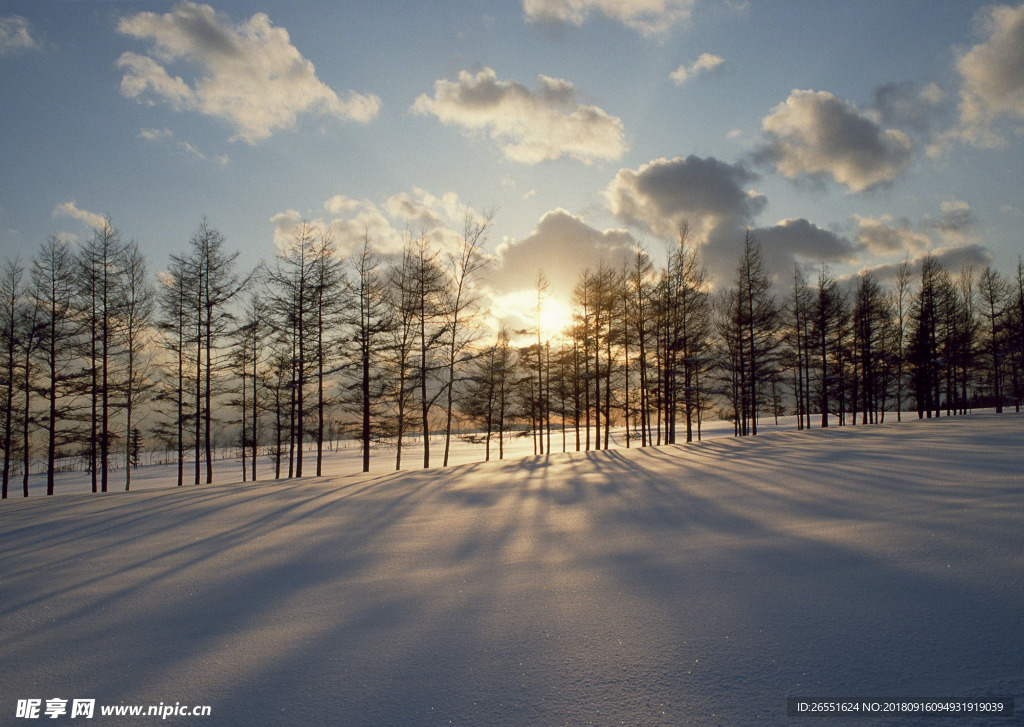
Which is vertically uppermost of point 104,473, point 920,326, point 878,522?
point 920,326

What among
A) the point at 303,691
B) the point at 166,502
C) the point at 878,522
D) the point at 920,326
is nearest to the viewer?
the point at 303,691

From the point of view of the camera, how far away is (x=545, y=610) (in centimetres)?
403

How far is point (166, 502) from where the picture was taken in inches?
457

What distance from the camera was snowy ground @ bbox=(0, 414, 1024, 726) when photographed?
9.20 feet

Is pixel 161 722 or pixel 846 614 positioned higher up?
pixel 846 614

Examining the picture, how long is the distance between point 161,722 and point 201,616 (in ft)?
5.62

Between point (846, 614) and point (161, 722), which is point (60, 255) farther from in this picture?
point (846, 614)

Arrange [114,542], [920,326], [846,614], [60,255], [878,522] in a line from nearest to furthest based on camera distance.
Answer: [846,614], [878,522], [114,542], [60,255], [920,326]

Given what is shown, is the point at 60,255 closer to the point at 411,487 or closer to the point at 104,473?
the point at 104,473

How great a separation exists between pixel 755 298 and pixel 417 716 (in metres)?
29.3

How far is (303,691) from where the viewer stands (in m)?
3.01

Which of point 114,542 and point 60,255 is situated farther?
point 60,255

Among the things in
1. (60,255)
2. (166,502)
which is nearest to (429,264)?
(166,502)

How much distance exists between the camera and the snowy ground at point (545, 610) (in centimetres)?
280
